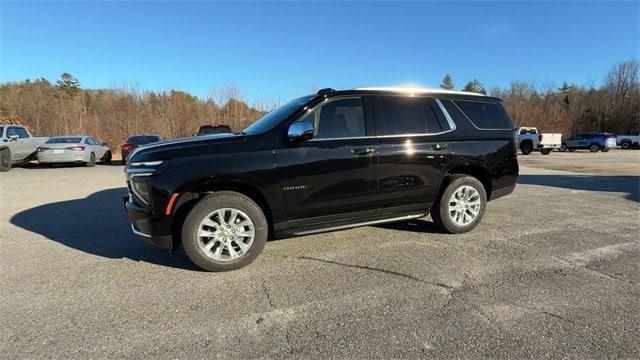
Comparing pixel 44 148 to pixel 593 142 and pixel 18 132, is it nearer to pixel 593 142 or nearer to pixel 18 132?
pixel 18 132

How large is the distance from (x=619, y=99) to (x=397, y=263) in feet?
235

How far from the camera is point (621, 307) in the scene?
3.83 meters

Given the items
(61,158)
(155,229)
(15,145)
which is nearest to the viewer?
(155,229)

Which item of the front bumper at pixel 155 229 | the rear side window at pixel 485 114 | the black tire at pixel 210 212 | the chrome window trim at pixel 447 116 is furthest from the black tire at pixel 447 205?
the front bumper at pixel 155 229

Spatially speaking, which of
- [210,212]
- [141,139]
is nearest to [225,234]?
[210,212]

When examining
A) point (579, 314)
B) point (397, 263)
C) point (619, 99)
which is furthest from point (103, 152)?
point (619, 99)

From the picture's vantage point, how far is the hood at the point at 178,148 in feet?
15.4

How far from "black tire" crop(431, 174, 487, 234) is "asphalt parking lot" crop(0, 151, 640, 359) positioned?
0.50 feet

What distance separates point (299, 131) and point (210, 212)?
131 centimetres

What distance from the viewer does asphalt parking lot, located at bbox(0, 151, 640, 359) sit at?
10.6ft

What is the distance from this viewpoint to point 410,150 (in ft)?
18.9

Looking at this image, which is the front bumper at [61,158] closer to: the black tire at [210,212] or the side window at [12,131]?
the side window at [12,131]

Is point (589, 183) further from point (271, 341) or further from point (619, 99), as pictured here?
point (619, 99)

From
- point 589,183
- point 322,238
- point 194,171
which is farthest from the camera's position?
point 589,183
